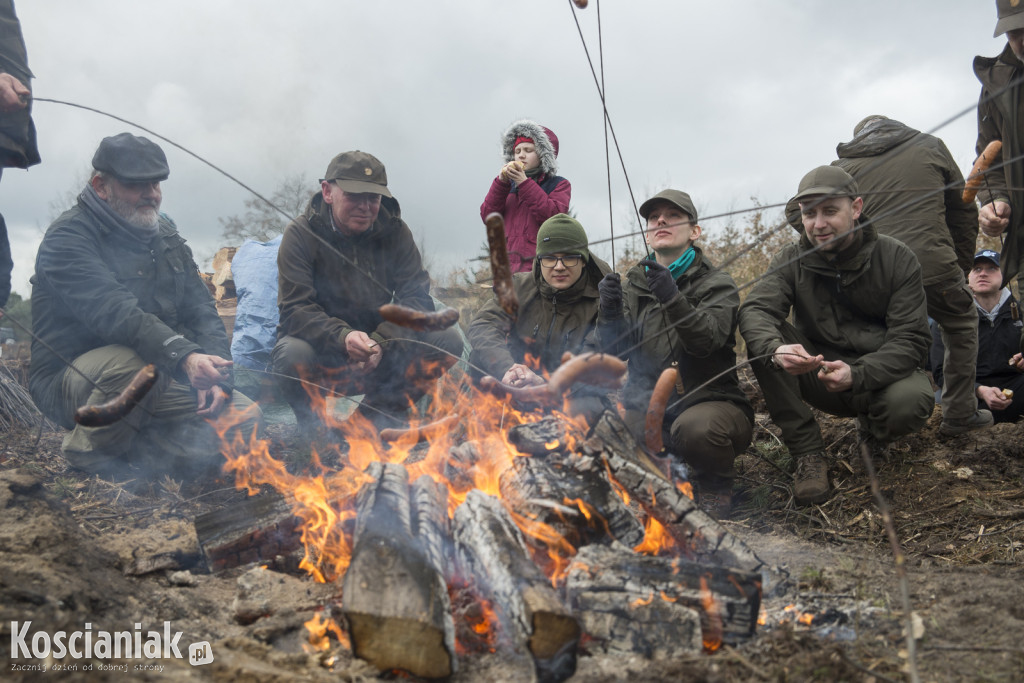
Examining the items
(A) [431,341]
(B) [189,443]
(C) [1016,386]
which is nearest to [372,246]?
(A) [431,341]

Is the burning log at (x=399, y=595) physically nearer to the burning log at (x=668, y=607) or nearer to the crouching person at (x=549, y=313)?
the burning log at (x=668, y=607)

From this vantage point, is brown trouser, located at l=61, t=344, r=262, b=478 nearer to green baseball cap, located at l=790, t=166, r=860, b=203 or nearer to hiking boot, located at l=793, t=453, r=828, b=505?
hiking boot, located at l=793, t=453, r=828, b=505

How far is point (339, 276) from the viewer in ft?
17.1

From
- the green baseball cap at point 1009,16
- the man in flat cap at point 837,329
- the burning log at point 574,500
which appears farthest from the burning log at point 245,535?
the green baseball cap at point 1009,16

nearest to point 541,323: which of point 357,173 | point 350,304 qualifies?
point 350,304

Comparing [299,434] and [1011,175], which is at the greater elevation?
[1011,175]

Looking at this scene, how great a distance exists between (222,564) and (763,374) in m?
3.41

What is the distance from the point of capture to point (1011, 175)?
4.66 meters

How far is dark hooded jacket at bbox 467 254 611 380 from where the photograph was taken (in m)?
4.95

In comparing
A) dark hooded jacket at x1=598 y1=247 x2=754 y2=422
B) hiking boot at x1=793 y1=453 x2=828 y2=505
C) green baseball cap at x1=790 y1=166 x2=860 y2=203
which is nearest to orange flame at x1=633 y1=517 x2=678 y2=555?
dark hooded jacket at x1=598 y1=247 x2=754 y2=422

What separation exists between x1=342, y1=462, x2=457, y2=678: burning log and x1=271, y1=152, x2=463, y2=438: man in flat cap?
190 cm

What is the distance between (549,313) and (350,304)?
1562 millimetres

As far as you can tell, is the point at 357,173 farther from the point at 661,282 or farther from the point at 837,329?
the point at 837,329

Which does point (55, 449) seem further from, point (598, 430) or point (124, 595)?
point (598, 430)
